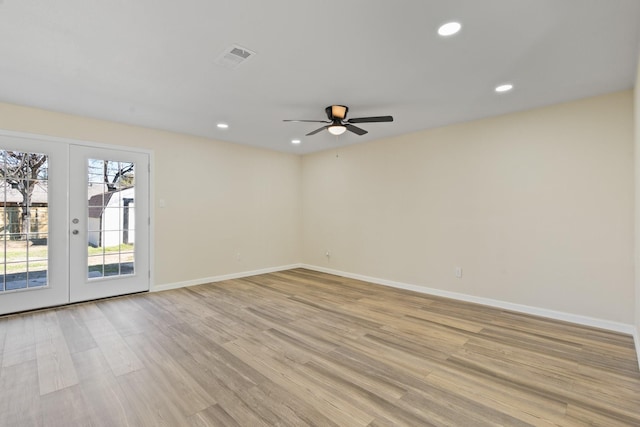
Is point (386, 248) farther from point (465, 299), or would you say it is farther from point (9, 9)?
point (9, 9)

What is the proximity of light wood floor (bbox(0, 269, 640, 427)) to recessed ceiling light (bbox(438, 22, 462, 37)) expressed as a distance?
2.57 meters

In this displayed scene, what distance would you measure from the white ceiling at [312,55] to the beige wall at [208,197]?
0.41 meters

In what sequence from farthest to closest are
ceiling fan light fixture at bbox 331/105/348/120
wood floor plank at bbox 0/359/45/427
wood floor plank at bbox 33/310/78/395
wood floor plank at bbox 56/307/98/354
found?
1. ceiling fan light fixture at bbox 331/105/348/120
2. wood floor plank at bbox 56/307/98/354
3. wood floor plank at bbox 33/310/78/395
4. wood floor plank at bbox 0/359/45/427

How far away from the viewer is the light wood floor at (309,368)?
183 centimetres

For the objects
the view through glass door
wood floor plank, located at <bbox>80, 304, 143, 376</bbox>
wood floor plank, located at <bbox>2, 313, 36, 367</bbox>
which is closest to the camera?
wood floor plank, located at <bbox>80, 304, 143, 376</bbox>

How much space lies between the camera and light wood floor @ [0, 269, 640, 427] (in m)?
1.83

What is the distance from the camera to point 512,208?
381 cm

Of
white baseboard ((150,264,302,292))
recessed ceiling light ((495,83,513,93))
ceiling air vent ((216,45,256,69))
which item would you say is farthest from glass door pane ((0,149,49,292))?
recessed ceiling light ((495,83,513,93))

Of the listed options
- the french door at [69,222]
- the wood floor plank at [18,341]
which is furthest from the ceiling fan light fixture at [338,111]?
the wood floor plank at [18,341]

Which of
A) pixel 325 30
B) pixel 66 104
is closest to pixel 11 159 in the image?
pixel 66 104

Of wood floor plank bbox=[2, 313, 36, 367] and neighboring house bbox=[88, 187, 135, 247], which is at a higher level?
neighboring house bbox=[88, 187, 135, 247]

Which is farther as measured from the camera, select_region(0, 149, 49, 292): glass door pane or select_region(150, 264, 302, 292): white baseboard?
select_region(150, 264, 302, 292): white baseboard

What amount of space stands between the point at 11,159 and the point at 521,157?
6345 mm

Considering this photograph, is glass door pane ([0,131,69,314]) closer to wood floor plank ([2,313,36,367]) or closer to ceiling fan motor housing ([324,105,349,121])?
wood floor plank ([2,313,36,367])
